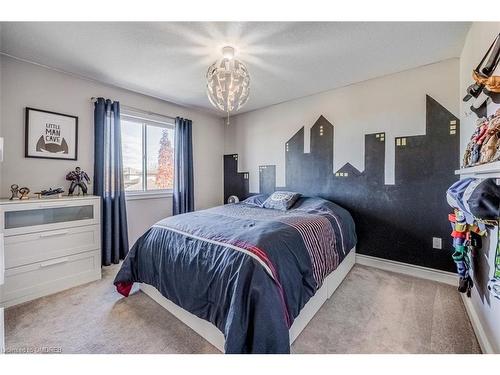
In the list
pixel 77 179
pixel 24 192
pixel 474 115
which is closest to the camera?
pixel 474 115

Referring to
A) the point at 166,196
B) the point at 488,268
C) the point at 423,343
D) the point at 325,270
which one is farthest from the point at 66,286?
the point at 488,268

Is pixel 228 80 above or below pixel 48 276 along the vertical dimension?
above

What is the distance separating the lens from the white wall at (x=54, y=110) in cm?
215

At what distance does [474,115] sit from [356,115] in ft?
3.93

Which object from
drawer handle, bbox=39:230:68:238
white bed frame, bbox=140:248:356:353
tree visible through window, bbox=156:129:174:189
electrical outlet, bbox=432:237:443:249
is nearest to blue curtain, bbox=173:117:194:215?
tree visible through window, bbox=156:129:174:189

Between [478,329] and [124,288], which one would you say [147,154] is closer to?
[124,288]

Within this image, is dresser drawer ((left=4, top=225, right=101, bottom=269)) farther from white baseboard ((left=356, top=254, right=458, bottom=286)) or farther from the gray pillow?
white baseboard ((left=356, top=254, right=458, bottom=286))

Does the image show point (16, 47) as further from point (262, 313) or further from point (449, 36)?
point (449, 36)

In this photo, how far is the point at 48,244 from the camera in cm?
211

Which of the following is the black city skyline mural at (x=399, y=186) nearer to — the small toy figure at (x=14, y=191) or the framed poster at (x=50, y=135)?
the framed poster at (x=50, y=135)

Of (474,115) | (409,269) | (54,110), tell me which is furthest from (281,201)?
(54,110)

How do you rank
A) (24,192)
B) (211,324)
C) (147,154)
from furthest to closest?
1. (147,154)
2. (24,192)
3. (211,324)

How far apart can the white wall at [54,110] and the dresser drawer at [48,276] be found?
2.50 ft
